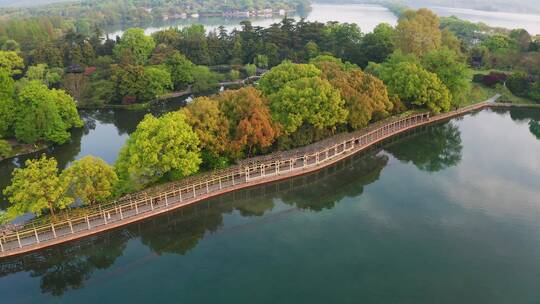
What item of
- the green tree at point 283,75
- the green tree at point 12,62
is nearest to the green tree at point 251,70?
the green tree at point 283,75

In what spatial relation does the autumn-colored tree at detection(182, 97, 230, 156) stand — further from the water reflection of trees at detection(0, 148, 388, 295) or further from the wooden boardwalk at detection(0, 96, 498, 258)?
the water reflection of trees at detection(0, 148, 388, 295)

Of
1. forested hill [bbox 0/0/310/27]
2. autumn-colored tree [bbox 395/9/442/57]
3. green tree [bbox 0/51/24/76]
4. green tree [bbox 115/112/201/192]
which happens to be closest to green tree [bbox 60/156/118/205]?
green tree [bbox 115/112/201/192]

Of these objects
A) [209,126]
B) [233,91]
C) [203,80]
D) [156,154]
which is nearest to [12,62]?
→ [203,80]

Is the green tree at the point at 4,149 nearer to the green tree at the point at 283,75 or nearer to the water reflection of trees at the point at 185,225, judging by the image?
the water reflection of trees at the point at 185,225

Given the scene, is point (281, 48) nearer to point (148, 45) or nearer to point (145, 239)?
point (148, 45)

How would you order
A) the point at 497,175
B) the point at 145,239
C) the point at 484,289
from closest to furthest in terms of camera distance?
the point at 484,289 < the point at 145,239 < the point at 497,175

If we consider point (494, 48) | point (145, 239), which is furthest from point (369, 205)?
point (494, 48)

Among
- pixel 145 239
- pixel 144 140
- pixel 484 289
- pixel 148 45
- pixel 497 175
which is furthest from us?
pixel 148 45
